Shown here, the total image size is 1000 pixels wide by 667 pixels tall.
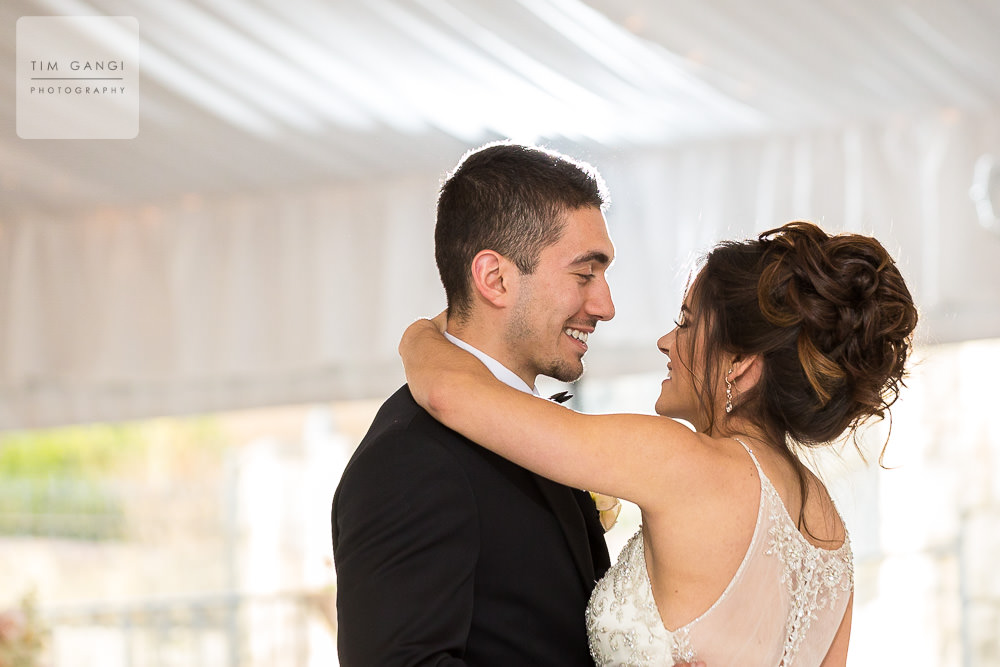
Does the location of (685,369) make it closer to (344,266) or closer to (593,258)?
(593,258)

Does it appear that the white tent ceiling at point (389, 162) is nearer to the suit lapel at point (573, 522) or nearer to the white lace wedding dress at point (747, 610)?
the suit lapel at point (573, 522)

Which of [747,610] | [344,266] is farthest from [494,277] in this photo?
[344,266]

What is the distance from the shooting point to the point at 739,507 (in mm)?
1438

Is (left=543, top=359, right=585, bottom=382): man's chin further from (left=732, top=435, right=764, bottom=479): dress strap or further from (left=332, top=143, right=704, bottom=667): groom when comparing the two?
(left=732, top=435, right=764, bottom=479): dress strap

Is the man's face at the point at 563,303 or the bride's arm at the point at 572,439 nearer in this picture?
the bride's arm at the point at 572,439

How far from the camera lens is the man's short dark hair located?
1.64 metres

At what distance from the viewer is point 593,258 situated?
1683 millimetres

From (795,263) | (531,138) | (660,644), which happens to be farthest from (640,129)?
(660,644)

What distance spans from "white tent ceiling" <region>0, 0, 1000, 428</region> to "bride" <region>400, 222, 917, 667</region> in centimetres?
106

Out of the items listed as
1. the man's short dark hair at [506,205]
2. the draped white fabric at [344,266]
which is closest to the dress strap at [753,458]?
the man's short dark hair at [506,205]

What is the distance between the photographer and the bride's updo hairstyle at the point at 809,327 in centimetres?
146

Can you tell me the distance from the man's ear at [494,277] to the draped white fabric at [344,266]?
4.26ft

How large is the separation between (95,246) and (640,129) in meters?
2.20

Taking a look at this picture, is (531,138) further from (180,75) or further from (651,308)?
(180,75)
